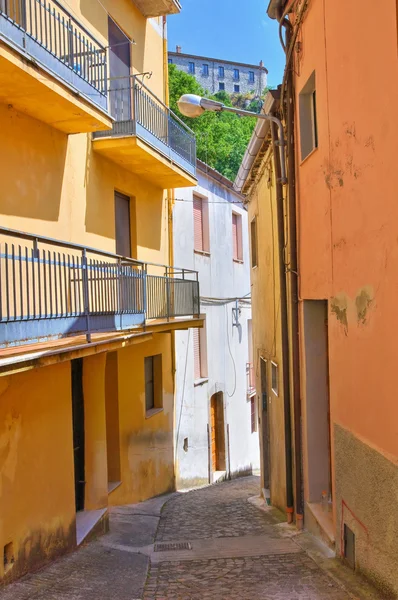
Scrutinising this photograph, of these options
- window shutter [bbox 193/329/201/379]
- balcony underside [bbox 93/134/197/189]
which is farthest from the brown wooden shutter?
balcony underside [bbox 93/134/197/189]

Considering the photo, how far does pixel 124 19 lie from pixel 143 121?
8.44ft

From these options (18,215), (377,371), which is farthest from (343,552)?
(18,215)

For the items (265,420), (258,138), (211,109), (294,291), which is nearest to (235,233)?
(265,420)

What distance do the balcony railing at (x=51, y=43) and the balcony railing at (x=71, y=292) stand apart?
238 centimetres

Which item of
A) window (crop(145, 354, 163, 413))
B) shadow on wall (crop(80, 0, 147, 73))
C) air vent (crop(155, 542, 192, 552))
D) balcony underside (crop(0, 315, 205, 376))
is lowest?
air vent (crop(155, 542, 192, 552))

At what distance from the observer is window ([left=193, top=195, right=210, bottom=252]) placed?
17969 mm

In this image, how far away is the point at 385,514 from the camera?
5008 mm

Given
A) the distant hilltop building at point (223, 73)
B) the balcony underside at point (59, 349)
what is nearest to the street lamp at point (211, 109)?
the balcony underside at point (59, 349)

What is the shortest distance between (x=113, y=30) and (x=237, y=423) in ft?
44.9

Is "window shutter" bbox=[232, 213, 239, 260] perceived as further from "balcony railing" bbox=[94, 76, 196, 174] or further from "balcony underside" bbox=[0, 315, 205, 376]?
"balcony underside" bbox=[0, 315, 205, 376]

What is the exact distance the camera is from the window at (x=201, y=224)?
59.0 feet

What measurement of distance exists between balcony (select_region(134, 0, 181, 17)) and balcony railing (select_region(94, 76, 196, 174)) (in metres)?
1.99

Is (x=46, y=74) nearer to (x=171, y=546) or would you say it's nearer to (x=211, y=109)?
(x=211, y=109)

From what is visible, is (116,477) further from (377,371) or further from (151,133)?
(377,371)
